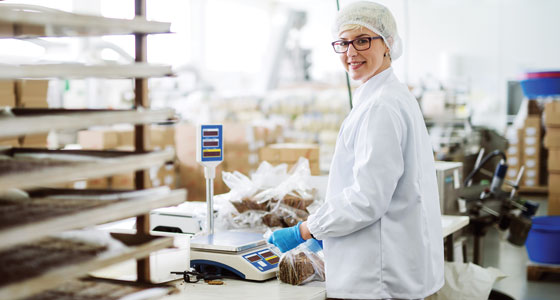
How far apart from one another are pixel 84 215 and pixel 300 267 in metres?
1.10

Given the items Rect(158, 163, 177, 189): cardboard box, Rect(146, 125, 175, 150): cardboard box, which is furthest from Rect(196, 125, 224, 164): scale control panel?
Rect(146, 125, 175, 150): cardboard box

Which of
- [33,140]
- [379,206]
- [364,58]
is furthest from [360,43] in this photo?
[33,140]

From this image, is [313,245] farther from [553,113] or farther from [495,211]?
[553,113]

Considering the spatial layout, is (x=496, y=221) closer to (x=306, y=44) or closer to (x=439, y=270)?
(x=439, y=270)

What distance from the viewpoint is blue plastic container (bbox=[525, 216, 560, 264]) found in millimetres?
4863

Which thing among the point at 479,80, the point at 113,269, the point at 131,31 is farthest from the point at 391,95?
the point at 479,80

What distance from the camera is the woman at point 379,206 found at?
1.70 m

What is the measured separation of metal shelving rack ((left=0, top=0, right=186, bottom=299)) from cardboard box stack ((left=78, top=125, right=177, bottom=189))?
499 cm

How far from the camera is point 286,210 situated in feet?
8.14

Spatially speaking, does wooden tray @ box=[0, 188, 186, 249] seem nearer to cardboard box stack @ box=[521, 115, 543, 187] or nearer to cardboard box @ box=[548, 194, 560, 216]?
cardboard box @ box=[548, 194, 560, 216]

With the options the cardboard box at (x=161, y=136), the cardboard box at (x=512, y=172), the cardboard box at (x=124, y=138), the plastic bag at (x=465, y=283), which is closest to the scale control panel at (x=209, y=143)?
the plastic bag at (x=465, y=283)

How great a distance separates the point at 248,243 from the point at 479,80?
12.7 metres

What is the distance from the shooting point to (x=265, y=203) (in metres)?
2.55

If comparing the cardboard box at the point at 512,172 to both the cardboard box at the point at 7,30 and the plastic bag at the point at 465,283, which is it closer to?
the plastic bag at the point at 465,283
